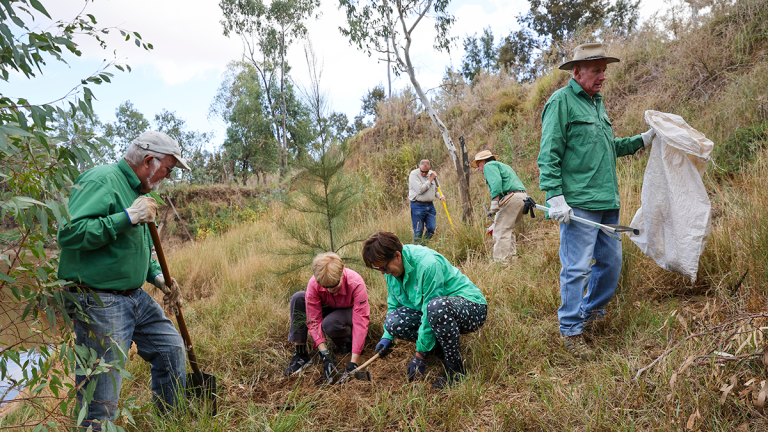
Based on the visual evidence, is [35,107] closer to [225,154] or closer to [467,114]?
[467,114]

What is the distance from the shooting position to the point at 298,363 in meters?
3.41

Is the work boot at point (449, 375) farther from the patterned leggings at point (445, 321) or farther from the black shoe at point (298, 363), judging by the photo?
the black shoe at point (298, 363)

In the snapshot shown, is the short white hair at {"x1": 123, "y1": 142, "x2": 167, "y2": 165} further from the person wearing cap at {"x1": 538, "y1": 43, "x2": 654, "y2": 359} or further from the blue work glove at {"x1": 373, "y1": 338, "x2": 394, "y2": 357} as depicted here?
the person wearing cap at {"x1": 538, "y1": 43, "x2": 654, "y2": 359}

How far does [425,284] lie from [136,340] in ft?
5.89

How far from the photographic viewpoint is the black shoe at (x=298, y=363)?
3338mm

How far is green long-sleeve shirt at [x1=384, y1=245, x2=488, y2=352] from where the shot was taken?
2891 mm

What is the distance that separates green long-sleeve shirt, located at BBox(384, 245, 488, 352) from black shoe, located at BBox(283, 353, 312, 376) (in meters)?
0.73

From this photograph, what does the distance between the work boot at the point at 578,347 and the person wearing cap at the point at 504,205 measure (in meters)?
2.14

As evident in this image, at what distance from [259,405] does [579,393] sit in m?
1.90

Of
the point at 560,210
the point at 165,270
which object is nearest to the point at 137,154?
the point at 165,270

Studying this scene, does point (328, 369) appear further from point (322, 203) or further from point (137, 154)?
point (137, 154)

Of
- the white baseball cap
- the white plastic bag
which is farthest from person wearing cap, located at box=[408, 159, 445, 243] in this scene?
the white baseball cap

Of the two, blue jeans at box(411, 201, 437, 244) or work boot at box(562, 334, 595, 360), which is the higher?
blue jeans at box(411, 201, 437, 244)

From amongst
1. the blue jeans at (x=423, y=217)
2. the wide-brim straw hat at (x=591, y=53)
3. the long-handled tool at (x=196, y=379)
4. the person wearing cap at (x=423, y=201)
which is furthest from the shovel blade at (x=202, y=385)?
the blue jeans at (x=423, y=217)
